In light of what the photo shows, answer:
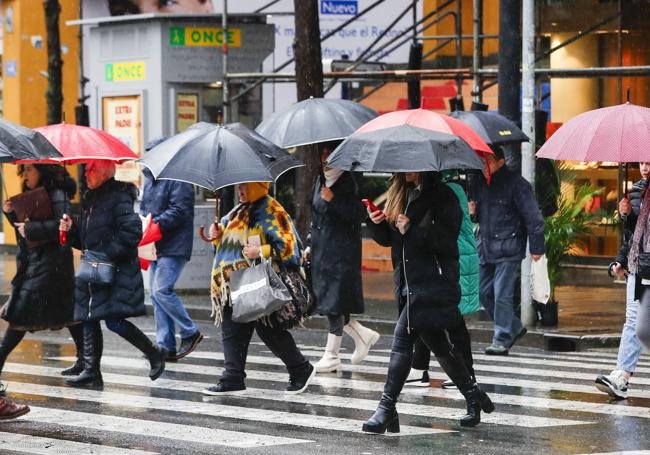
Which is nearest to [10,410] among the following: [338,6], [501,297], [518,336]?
[501,297]

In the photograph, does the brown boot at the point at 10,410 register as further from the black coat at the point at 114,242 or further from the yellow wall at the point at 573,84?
the yellow wall at the point at 573,84

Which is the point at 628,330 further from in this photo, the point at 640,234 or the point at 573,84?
the point at 573,84

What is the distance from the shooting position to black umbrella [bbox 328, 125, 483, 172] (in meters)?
8.30

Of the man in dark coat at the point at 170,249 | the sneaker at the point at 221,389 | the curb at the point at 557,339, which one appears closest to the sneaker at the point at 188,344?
the man in dark coat at the point at 170,249

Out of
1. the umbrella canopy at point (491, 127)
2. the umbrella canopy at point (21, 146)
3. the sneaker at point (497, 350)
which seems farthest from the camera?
the sneaker at point (497, 350)

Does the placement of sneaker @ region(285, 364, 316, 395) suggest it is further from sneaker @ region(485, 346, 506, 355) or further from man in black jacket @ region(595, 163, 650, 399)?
sneaker @ region(485, 346, 506, 355)

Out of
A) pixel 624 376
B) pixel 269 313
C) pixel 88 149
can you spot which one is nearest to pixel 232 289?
pixel 269 313

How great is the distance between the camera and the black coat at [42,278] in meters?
10.3

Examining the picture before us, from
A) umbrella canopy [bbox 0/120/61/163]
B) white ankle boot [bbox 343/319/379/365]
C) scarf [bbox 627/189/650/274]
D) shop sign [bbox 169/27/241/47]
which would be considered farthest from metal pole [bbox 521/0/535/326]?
umbrella canopy [bbox 0/120/61/163]

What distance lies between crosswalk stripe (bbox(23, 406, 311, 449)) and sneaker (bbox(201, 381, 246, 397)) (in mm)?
1023

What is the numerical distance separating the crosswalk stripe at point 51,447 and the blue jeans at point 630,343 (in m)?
3.58

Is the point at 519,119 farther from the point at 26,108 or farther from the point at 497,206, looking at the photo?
the point at 26,108

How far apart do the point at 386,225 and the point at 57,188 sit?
9.93 feet

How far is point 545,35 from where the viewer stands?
60.8 ft
